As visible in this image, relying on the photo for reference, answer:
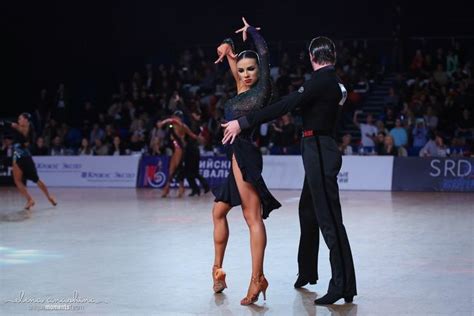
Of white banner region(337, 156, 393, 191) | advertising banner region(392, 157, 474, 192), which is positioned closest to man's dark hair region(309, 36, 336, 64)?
advertising banner region(392, 157, 474, 192)

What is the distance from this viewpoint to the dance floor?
6555mm

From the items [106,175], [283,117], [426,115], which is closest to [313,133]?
[283,117]

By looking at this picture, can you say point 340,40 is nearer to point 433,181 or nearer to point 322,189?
point 433,181

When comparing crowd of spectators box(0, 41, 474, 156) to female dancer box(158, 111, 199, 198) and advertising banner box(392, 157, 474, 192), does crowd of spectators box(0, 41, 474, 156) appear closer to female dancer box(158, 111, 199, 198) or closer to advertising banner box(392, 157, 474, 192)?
advertising banner box(392, 157, 474, 192)

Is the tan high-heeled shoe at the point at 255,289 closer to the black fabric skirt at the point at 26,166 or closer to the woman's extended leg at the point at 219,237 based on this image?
the woman's extended leg at the point at 219,237

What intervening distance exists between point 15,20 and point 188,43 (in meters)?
5.96

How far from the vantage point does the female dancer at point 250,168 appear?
676 cm

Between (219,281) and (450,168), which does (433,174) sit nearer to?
(450,168)

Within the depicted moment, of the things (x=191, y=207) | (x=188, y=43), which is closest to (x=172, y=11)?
(x=188, y=43)

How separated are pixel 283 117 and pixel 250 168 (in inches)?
605

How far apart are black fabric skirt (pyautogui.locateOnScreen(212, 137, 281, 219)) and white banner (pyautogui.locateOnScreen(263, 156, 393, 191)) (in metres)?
13.7

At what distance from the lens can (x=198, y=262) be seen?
345 inches

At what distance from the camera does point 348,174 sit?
816 inches

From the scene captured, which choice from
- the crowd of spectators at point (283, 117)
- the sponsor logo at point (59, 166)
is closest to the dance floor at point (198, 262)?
the crowd of spectators at point (283, 117)
